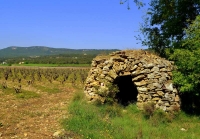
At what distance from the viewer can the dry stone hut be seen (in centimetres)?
1116

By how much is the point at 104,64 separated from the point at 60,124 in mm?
4662

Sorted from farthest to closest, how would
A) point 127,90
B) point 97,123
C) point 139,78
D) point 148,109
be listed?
1. point 127,90
2. point 139,78
3. point 148,109
4. point 97,123

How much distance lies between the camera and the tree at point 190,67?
1039cm

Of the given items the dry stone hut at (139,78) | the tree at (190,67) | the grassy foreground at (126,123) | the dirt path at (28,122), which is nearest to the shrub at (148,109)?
the grassy foreground at (126,123)

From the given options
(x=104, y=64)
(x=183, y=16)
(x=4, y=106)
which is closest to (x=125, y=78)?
(x=104, y=64)

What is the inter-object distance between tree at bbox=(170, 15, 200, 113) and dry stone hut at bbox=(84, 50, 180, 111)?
1.66 feet

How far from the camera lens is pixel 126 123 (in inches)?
380

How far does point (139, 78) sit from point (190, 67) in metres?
2.40

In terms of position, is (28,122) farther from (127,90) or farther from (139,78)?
(127,90)

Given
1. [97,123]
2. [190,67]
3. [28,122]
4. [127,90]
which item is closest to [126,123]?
[97,123]

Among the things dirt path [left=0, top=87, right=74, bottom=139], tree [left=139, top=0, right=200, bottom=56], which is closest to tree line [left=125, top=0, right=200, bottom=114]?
tree [left=139, top=0, right=200, bottom=56]

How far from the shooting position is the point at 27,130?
9.08 m

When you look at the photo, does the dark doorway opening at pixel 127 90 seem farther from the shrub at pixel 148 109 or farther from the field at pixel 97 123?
the shrub at pixel 148 109

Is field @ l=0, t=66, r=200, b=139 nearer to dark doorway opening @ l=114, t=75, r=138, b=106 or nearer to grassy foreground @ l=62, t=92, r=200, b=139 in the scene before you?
grassy foreground @ l=62, t=92, r=200, b=139
